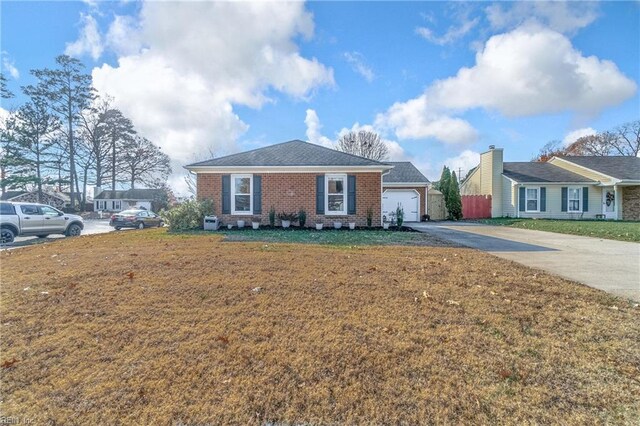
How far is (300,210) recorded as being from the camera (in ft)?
45.0

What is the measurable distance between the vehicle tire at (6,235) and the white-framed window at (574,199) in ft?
105

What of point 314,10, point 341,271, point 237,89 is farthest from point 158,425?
point 237,89

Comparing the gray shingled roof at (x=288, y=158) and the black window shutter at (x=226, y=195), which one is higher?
the gray shingled roof at (x=288, y=158)

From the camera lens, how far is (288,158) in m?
14.2

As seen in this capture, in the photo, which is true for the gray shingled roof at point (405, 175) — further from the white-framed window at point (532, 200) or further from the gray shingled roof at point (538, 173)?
the white-framed window at point (532, 200)

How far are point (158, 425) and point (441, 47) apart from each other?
12883 millimetres

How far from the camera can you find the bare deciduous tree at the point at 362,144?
127 feet

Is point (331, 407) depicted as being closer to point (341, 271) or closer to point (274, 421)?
point (274, 421)

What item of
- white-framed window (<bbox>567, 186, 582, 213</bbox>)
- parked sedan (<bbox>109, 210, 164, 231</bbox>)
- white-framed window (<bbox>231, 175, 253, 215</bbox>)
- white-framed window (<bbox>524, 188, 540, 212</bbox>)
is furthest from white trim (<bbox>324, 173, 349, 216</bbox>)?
white-framed window (<bbox>567, 186, 582, 213</bbox>)

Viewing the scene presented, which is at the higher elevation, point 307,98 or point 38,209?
point 307,98

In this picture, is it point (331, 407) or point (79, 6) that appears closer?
point (331, 407)

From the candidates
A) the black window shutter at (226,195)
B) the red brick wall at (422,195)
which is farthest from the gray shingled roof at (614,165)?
the black window shutter at (226,195)

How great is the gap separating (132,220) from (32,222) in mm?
6806

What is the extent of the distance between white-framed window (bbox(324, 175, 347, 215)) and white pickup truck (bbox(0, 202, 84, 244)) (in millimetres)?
11903
